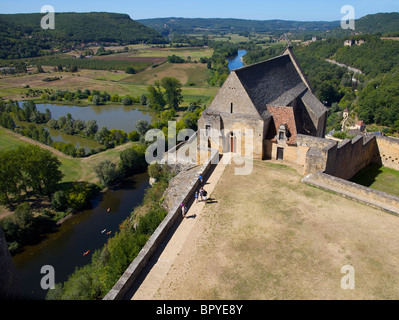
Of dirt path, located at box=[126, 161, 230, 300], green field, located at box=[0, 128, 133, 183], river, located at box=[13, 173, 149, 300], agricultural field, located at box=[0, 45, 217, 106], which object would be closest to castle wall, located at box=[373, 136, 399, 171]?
dirt path, located at box=[126, 161, 230, 300]

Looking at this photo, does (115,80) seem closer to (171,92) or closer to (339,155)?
(171,92)

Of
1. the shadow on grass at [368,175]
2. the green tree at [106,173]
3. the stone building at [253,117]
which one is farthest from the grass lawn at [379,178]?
the green tree at [106,173]

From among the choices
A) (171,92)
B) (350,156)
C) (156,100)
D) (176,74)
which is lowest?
(350,156)

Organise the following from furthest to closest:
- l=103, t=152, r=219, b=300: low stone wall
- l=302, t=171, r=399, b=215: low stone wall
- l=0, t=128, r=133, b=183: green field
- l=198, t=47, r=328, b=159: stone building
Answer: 1. l=0, t=128, r=133, b=183: green field
2. l=198, t=47, r=328, b=159: stone building
3. l=302, t=171, r=399, b=215: low stone wall
4. l=103, t=152, r=219, b=300: low stone wall
